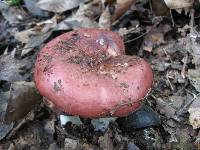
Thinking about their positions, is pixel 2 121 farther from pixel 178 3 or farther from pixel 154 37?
pixel 178 3

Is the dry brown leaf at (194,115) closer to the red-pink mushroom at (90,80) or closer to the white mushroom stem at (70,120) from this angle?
the red-pink mushroom at (90,80)

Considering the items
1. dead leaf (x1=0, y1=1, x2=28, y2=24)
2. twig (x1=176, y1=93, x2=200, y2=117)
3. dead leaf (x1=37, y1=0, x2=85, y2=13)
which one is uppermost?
dead leaf (x1=37, y1=0, x2=85, y2=13)

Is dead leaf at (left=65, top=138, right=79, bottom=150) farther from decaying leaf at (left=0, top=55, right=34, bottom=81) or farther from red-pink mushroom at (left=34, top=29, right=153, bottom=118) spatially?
decaying leaf at (left=0, top=55, right=34, bottom=81)

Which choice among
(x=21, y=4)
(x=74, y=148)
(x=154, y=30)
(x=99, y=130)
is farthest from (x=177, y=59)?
(x=21, y=4)

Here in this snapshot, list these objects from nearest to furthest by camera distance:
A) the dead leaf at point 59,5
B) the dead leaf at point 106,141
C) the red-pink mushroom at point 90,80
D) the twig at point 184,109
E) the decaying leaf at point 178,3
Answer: the red-pink mushroom at point 90,80 < the dead leaf at point 106,141 < the twig at point 184,109 < the decaying leaf at point 178,3 < the dead leaf at point 59,5

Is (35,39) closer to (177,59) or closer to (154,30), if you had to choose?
(154,30)

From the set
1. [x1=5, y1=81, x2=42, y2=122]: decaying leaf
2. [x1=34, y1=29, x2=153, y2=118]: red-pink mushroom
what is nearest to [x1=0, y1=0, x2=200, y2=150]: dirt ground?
[x1=5, y1=81, x2=42, y2=122]: decaying leaf

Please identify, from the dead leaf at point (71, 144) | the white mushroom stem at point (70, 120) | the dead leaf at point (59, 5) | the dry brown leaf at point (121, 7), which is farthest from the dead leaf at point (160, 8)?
the dead leaf at point (71, 144)
